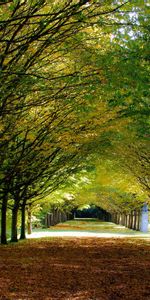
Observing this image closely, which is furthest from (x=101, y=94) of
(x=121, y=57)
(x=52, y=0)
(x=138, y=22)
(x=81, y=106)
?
(x=52, y=0)

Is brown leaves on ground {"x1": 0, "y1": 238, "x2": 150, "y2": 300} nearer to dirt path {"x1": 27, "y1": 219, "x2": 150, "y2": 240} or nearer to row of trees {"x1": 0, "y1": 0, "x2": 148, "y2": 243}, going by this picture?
row of trees {"x1": 0, "y1": 0, "x2": 148, "y2": 243}

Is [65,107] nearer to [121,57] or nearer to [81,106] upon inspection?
[81,106]

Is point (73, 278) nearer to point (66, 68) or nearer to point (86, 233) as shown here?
point (66, 68)

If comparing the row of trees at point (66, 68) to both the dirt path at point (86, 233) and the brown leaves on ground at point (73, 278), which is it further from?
the dirt path at point (86, 233)

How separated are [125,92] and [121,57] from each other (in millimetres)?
2493

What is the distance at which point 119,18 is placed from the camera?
1025 cm

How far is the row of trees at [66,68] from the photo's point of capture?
376 inches

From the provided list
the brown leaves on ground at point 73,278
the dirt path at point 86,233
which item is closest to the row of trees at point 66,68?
the brown leaves on ground at point 73,278

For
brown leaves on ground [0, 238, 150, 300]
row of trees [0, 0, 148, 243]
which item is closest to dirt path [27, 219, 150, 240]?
row of trees [0, 0, 148, 243]

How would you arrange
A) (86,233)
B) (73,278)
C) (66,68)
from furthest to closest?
(86,233) → (66,68) → (73,278)

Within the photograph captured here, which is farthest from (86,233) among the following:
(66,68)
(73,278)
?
(73,278)

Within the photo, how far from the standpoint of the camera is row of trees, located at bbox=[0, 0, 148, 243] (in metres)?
9.55

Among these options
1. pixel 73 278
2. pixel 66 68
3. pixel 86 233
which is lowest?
pixel 86 233

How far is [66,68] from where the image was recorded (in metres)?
13.6
